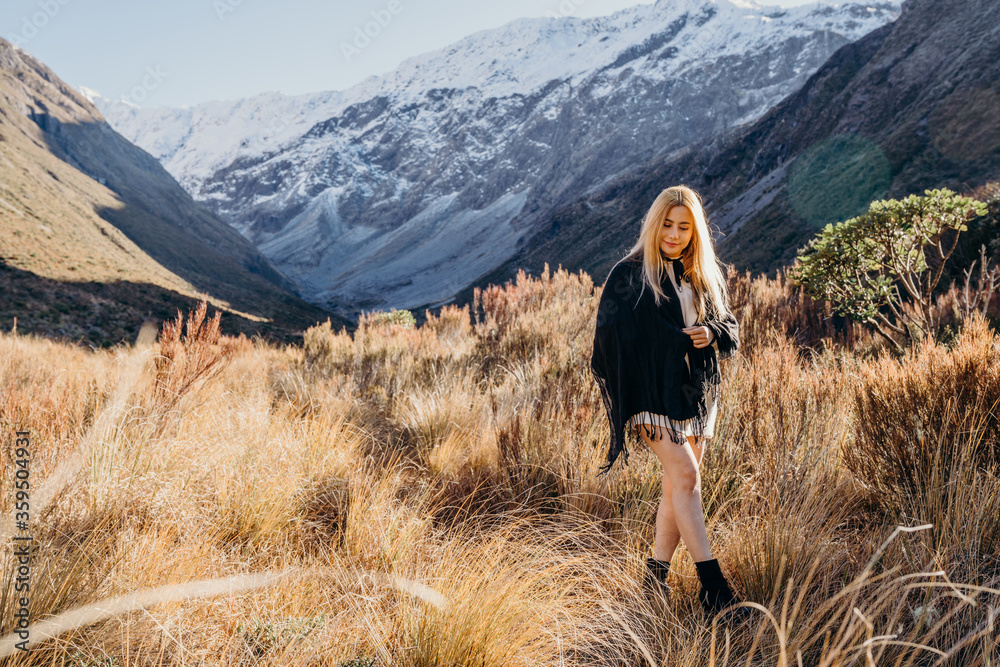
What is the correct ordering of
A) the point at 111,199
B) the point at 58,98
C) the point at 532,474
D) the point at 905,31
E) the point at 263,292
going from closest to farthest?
the point at 532,474 < the point at 905,31 < the point at 111,199 < the point at 263,292 < the point at 58,98

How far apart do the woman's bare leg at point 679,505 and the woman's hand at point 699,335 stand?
0.37m

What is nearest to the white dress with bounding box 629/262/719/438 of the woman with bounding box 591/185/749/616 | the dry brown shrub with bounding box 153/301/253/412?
the woman with bounding box 591/185/749/616

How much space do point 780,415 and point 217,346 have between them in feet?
14.2

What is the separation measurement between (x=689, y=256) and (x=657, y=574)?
129 centimetres

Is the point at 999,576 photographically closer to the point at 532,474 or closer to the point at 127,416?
the point at 532,474

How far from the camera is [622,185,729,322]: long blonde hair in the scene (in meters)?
2.01

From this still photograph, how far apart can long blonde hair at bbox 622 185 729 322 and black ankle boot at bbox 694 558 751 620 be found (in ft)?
Answer: 3.07

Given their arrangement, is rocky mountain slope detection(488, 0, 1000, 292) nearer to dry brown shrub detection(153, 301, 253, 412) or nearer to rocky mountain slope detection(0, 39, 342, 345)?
dry brown shrub detection(153, 301, 253, 412)

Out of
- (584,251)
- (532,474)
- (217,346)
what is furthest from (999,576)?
(584,251)

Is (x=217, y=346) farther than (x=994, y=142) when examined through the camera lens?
No

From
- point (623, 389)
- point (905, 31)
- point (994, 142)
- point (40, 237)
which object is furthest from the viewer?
point (905, 31)

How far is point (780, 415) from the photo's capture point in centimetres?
256

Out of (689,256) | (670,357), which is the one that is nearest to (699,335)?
(670,357)

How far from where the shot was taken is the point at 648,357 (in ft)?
6.37
